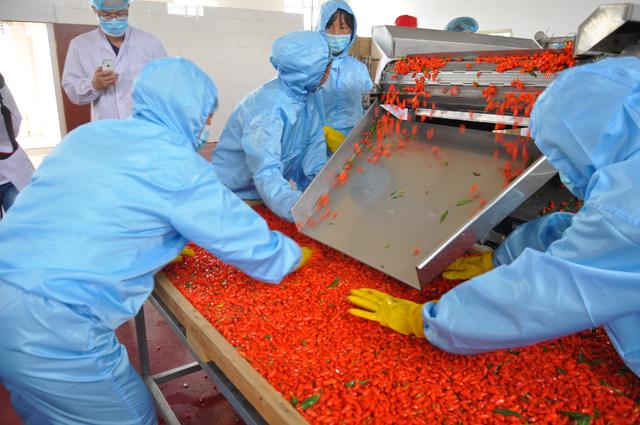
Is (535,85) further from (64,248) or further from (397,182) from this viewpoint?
(64,248)

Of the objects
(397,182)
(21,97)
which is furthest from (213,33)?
(397,182)

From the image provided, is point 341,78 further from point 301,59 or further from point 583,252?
point 583,252

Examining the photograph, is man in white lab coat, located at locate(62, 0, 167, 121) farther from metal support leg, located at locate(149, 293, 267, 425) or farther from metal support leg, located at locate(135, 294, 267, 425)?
metal support leg, located at locate(149, 293, 267, 425)

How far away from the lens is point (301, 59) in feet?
8.63

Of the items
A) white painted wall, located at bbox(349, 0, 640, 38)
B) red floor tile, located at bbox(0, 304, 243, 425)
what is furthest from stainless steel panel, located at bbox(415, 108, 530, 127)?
white painted wall, located at bbox(349, 0, 640, 38)

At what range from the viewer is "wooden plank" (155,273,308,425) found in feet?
3.90

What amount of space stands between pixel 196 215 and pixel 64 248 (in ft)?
1.44

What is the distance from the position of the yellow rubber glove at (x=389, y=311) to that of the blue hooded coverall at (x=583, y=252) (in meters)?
0.19

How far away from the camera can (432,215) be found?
6.32 ft

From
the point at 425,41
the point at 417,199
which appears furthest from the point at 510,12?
the point at 417,199

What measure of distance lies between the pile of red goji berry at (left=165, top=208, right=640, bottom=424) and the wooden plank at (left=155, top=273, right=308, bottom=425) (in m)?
0.04

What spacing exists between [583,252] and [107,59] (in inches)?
141

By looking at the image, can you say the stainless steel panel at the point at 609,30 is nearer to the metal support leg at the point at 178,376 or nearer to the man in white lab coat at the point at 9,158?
the metal support leg at the point at 178,376

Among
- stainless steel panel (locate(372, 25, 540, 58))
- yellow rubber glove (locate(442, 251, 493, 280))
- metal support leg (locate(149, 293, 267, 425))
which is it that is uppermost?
stainless steel panel (locate(372, 25, 540, 58))
